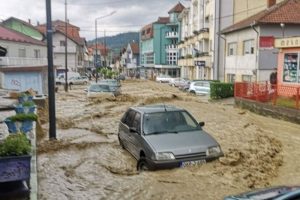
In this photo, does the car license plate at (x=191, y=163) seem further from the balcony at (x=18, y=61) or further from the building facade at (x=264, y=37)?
the balcony at (x=18, y=61)

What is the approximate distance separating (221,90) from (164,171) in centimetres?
2537

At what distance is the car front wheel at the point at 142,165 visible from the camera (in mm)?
9901

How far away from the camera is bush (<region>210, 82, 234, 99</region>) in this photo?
34.2 metres

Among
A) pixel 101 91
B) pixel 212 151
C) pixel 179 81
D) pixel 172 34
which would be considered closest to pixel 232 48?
pixel 101 91

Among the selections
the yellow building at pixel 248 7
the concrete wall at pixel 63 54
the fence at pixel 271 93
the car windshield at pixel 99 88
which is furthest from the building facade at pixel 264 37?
the concrete wall at pixel 63 54

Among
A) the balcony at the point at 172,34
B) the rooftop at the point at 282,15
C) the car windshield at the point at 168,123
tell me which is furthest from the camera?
the balcony at the point at 172,34

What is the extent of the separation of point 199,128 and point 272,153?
11.0ft

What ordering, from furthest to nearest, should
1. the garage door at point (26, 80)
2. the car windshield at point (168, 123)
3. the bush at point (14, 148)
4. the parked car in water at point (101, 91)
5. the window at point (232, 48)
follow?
the window at point (232, 48) → the parked car in water at point (101, 91) → the garage door at point (26, 80) → the car windshield at point (168, 123) → the bush at point (14, 148)

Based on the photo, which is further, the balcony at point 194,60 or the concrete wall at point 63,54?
the concrete wall at point 63,54

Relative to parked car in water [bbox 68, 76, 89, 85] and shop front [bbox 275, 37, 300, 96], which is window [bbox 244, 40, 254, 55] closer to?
shop front [bbox 275, 37, 300, 96]

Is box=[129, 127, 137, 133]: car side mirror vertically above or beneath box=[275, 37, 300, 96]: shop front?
beneath

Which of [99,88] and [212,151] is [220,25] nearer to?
[99,88]

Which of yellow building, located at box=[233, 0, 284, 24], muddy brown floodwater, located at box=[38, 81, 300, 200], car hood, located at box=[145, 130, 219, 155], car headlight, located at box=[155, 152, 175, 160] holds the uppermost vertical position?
yellow building, located at box=[233, 0, 284, 24]

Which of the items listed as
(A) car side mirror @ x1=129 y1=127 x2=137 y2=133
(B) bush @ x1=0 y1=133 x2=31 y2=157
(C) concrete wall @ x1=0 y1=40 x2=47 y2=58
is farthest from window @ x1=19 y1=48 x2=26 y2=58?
(B) bush @ x1=0 y1=133 x2=31 y2=157
